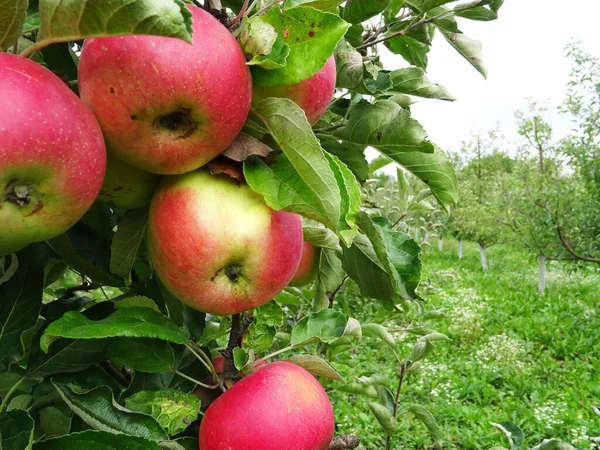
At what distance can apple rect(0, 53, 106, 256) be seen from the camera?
16.1 inches

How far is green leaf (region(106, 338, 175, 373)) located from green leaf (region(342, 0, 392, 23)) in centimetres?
56

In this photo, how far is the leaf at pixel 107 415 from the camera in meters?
0.57

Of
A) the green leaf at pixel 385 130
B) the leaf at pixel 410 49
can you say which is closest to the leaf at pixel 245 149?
the green leaf at pixel 385 130

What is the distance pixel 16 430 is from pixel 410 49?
3.09ft

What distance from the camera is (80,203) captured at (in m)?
0.47

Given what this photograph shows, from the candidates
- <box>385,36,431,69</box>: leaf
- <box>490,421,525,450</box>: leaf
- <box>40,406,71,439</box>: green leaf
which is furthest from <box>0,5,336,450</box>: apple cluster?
<box>490,421,525,450</box>: leaf

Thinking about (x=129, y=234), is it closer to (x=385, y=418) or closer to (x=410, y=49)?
(x=410, y=49)

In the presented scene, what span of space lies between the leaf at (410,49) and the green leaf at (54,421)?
0.88 meters

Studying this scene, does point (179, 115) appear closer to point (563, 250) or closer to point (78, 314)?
point (78, 314)

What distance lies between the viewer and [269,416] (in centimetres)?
66

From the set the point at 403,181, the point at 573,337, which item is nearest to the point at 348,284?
the point at 403,181

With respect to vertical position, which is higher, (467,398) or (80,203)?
(80,203)

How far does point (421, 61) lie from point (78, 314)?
2.75ft

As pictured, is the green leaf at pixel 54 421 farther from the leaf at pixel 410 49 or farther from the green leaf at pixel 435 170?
the leaf at pixel 410 49
